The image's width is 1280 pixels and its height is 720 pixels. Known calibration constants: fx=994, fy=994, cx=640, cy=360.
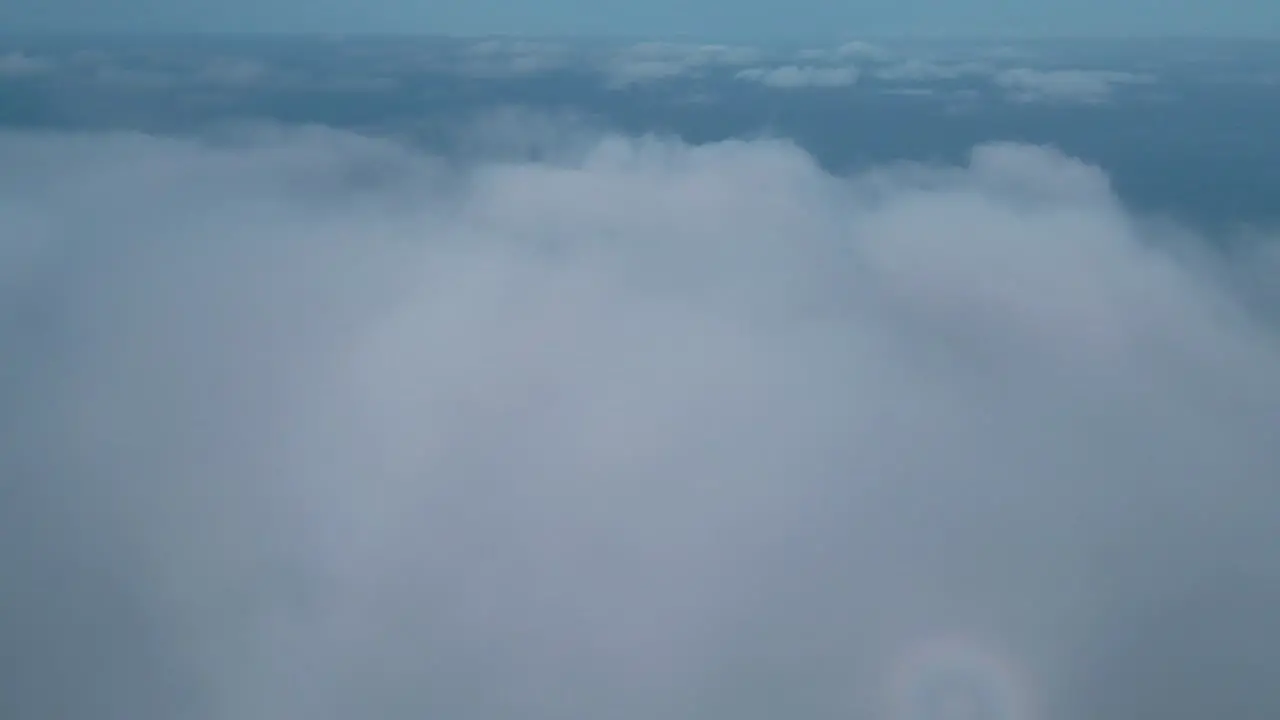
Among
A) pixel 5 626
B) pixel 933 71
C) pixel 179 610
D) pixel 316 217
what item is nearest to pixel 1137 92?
pixel 933 71

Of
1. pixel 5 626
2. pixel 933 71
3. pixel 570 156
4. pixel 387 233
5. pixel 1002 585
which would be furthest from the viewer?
pixel 933 71

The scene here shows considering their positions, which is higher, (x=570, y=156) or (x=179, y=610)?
(x=570, y=156)

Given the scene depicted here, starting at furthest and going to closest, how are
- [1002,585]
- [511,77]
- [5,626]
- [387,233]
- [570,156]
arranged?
[511,77], [570,156], [387,233], [1002,585], [5,626]

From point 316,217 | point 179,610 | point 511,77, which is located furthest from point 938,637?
point 511,77

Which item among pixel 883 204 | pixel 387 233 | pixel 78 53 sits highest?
pixel 78 53

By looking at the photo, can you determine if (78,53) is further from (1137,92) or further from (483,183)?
(1137,92)

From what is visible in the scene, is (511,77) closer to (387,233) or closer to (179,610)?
(387,233)

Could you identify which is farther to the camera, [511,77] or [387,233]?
[511,77]

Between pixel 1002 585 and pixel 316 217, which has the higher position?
pixel 316 217

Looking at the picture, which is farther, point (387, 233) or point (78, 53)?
point (78, 53)

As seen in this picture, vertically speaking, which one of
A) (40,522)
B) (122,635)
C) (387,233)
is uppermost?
(387,233)
